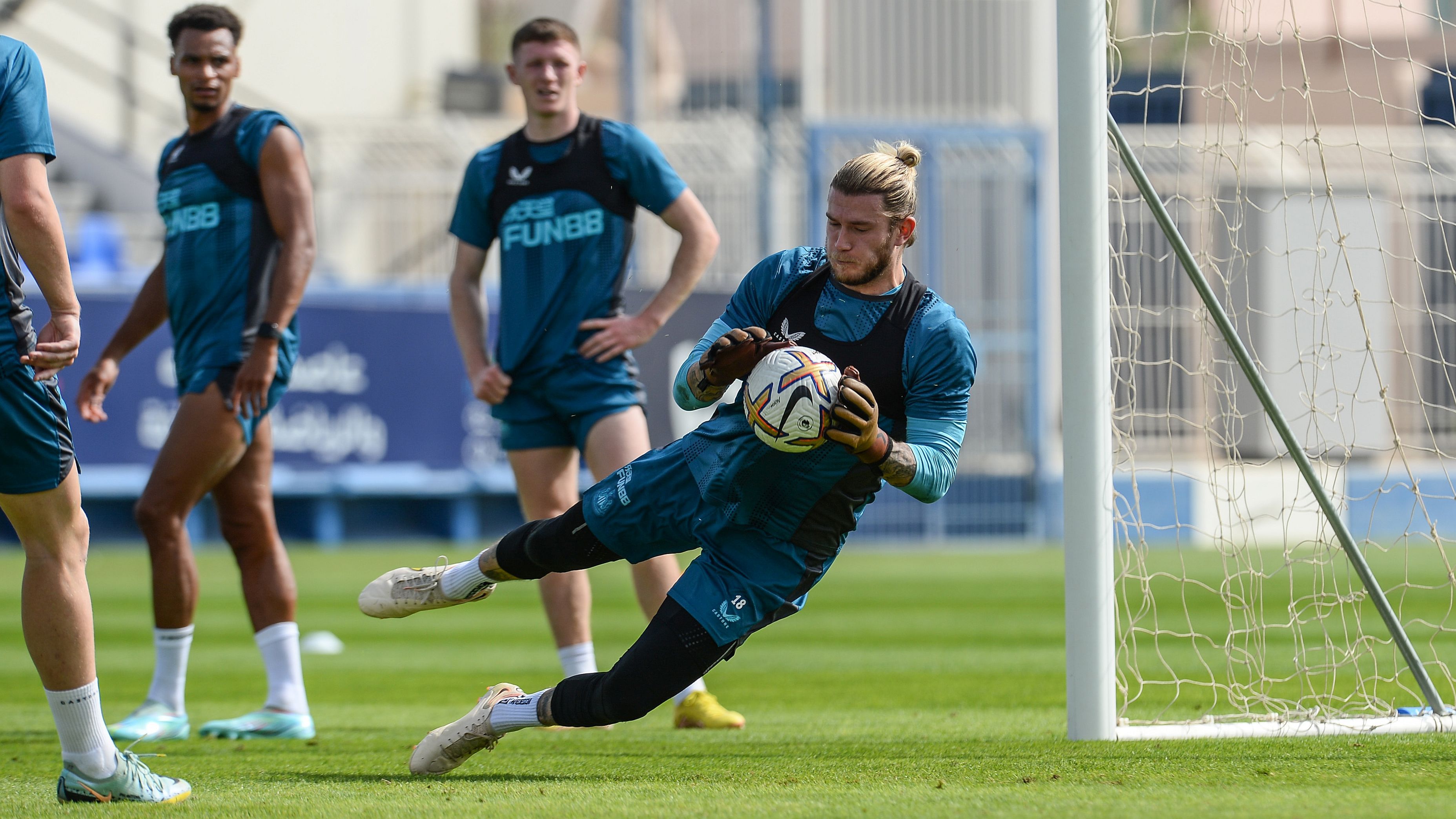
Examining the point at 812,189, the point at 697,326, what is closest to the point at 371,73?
the point at 812,189

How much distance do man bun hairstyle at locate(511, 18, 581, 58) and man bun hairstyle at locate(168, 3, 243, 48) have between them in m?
0.98

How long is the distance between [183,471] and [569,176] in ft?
5.58

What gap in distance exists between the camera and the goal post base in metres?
4.82

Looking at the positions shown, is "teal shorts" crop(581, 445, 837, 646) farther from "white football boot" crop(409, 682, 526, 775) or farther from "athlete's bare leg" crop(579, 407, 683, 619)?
"athlete's bare leg" crop(579, 407, 683, 619)

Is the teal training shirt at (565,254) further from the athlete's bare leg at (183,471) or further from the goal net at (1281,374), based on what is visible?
the goal net at (1281,374)

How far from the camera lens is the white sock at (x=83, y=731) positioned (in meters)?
3.84

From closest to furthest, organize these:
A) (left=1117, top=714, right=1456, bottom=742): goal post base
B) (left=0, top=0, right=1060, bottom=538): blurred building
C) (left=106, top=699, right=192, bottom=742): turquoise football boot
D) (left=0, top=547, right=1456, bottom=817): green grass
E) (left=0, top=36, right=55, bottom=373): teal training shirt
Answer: (left=0, top=36, right=55, bottom=373): teal training shirt
(left=0, top=547, right=1456, bottom=817): green grass
(left=1117, top=714, right=1456, bottom=742): goal post base
(left=106, top=699, right=192, bottom=742): turquoise football boot
(left=0, top=0, right=1060, bottom=538): blurred building

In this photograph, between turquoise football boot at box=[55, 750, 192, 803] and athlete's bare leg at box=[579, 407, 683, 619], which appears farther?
athlete's bare leg at box=[579, 407, 683, 619]

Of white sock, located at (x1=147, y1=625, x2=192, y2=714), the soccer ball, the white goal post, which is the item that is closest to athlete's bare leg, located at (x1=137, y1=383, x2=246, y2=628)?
white sock, located at (x1=147, y1=625, x2=192, y2=714)

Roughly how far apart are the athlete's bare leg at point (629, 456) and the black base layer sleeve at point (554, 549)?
110 centimetres

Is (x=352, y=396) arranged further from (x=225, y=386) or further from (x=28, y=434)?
(x=28, y=434)

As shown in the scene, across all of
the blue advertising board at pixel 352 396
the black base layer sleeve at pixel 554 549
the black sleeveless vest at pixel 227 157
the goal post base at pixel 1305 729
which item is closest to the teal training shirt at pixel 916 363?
the black base layer sleeve at pixel 554 549

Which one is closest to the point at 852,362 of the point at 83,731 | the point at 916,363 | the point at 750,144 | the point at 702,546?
the point at 916,363

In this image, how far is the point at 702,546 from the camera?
14.1ft
